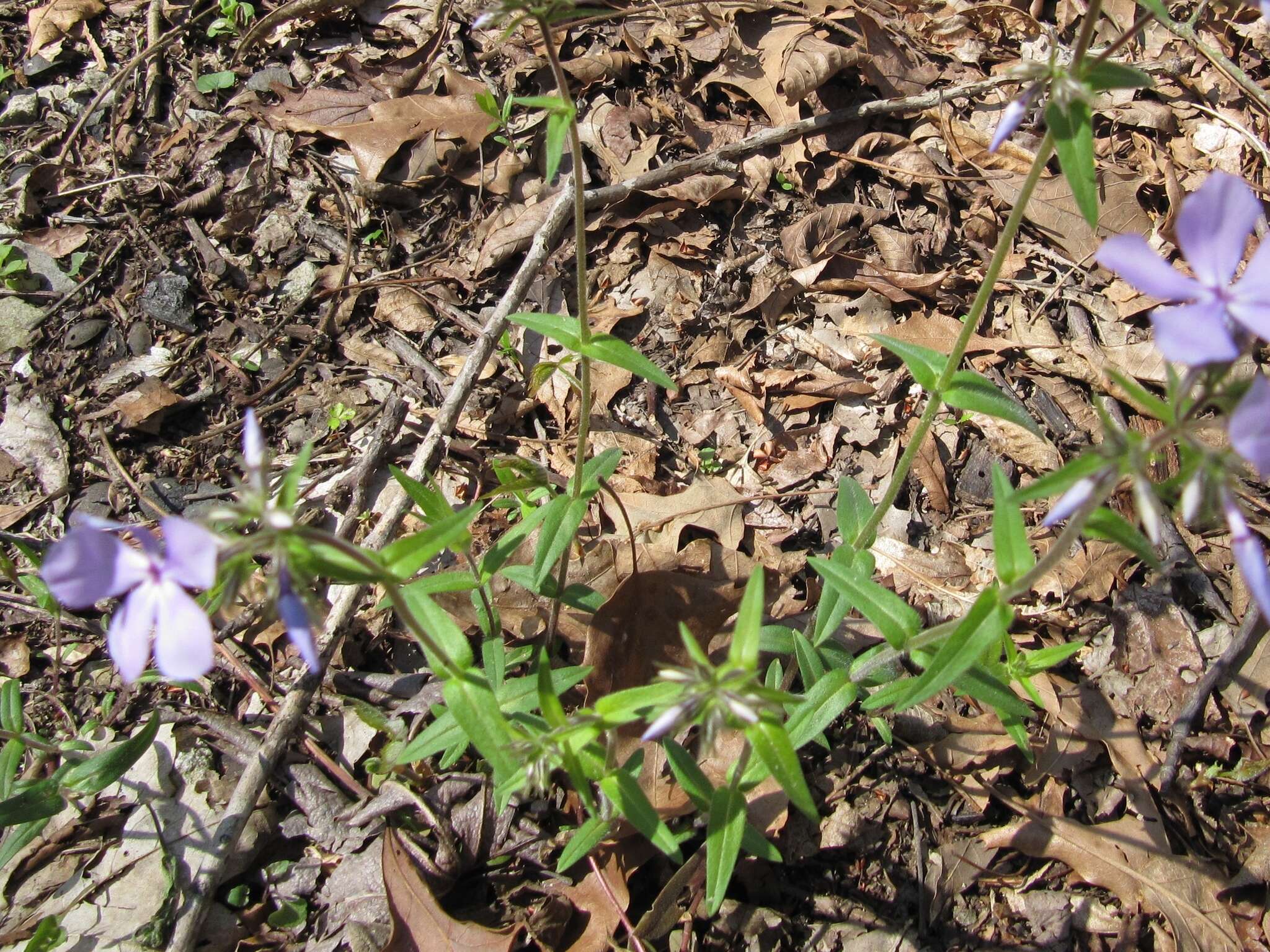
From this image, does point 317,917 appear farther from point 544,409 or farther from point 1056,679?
point 1056,679

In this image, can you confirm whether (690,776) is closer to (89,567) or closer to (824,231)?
(89,567)

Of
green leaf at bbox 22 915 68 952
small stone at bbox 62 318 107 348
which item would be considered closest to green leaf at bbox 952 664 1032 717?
green leaf at bbox 22 915 68 952

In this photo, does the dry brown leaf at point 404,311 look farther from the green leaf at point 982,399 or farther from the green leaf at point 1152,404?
the green leaf at point 1152,404

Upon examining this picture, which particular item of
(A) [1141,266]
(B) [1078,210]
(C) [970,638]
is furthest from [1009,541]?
(B) [1078,210]

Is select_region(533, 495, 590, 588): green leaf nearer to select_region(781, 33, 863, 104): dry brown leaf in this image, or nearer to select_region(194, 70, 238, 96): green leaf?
select_region(781, 33, 863, 104): dry brown leaf

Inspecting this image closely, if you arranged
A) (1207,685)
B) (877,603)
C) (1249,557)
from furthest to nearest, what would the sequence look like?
1. (1207,685)
2. (877,603)
3. (1249,557)

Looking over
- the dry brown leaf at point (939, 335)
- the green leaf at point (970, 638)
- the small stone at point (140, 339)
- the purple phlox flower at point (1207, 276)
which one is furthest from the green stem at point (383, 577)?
the small stone at point (140, 339)

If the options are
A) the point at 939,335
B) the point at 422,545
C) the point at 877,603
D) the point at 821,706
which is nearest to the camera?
the point at 422,545
